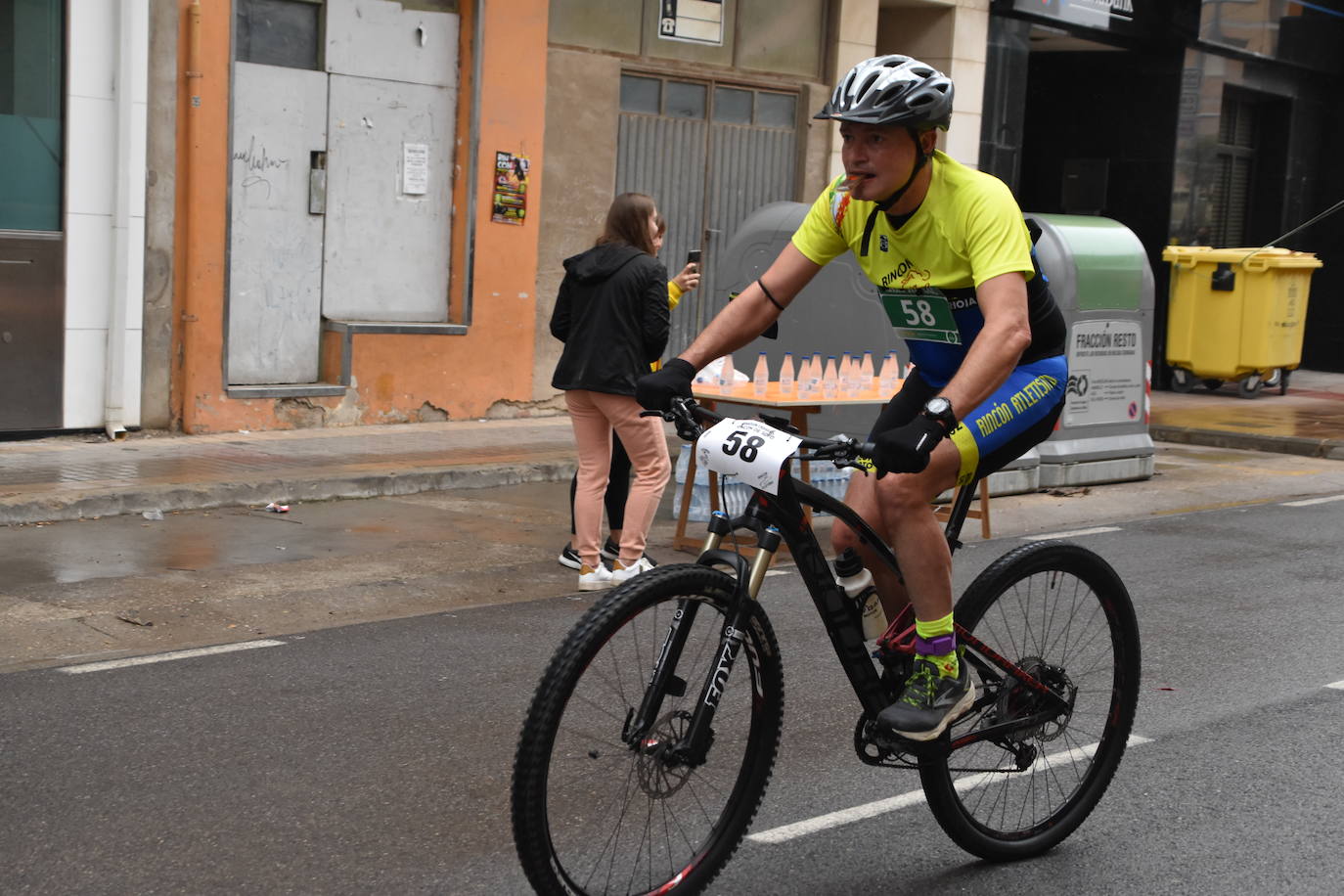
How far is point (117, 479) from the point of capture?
952cm

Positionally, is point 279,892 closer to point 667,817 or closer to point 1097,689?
point 667,817

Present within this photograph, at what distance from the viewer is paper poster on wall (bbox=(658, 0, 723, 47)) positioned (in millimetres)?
14438

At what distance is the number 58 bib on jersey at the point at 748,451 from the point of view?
3.63 m

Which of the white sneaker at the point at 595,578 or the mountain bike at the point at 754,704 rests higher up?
the mountain bike at the point at 754,704

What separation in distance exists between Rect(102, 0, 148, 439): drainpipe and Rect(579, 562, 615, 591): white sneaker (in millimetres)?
4607

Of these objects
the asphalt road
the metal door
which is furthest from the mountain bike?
the metal door

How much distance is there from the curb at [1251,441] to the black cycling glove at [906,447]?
39.1ft

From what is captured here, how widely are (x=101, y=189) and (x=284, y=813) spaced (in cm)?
756

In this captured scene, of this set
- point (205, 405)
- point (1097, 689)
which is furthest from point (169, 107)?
point (1097, 689)

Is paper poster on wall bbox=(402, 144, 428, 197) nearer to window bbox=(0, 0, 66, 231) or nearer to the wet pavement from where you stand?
window bbox=(0, 0, 66, 231)

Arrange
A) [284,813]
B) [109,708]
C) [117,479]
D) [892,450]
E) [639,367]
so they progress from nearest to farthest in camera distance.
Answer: [892,450], [284,813], [109,708], [639,367], [117,479]

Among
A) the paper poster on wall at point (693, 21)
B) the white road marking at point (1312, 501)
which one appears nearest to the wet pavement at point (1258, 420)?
the white road marking at point (1312, 501)

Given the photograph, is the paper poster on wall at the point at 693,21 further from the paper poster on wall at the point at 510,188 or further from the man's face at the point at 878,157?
→ the man's face at the point at 878,157

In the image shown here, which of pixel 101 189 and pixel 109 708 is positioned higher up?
pixel 101 189
